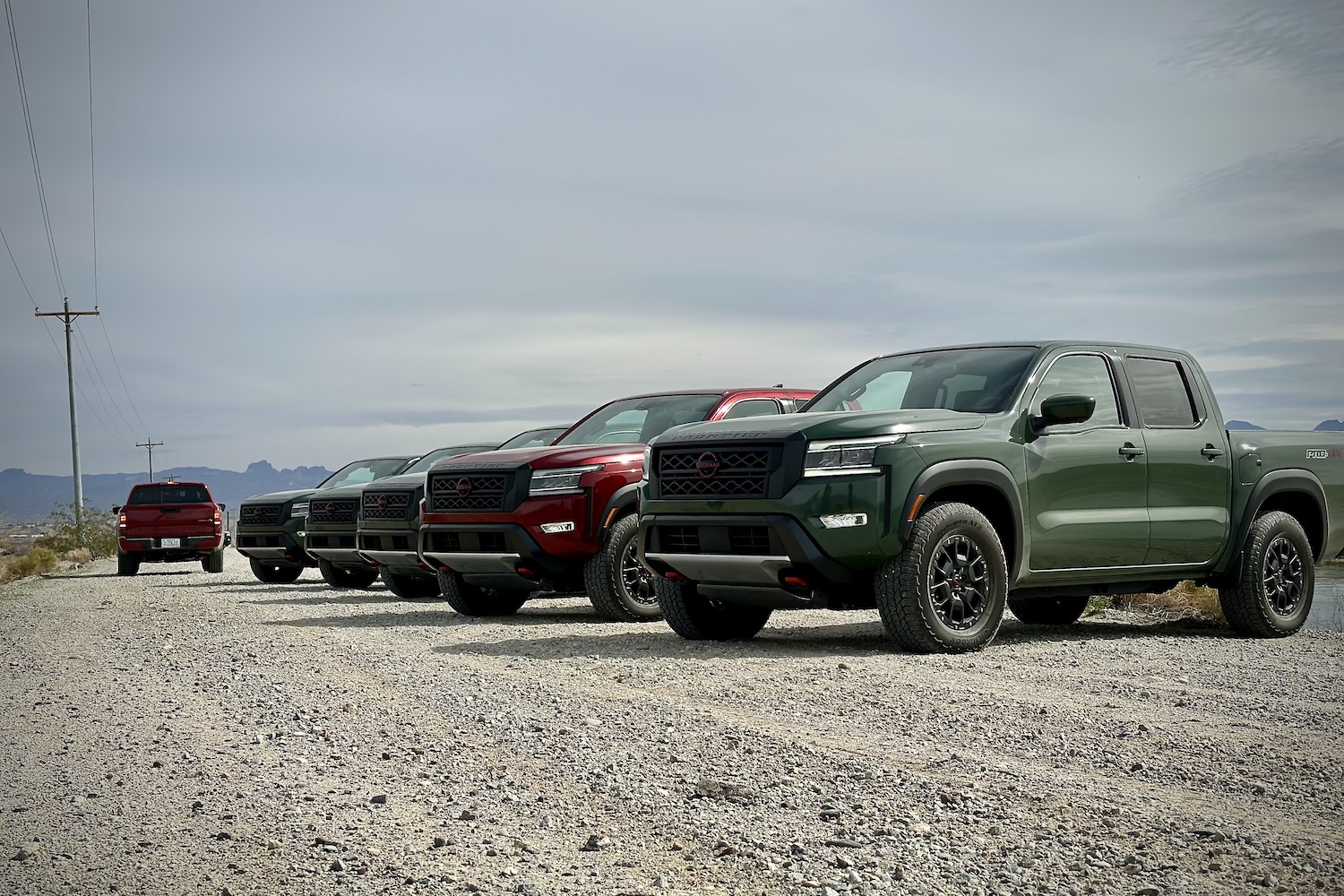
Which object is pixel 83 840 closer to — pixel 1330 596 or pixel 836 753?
pixel 836 753

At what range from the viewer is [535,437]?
48.5ft

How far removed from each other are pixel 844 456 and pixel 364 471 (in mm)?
11971

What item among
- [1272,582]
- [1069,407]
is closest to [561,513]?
[1069,407]

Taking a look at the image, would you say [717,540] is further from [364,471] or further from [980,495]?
[364,471]

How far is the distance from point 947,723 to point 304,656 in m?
4.92

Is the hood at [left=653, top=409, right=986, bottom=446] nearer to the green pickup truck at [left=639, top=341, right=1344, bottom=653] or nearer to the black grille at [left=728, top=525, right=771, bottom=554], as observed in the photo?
the green pickup truck at [left=639, top=341, right=1344, bottom=653]

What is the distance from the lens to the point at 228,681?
8102mm

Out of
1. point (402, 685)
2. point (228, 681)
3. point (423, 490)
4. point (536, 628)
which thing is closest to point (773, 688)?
point (402, 685)

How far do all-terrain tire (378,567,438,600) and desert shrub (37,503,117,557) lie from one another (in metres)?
31.0

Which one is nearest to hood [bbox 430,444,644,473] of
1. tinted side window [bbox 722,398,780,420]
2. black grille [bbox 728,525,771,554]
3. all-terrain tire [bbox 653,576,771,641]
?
tinted side window [bbox 722,398,780,420]

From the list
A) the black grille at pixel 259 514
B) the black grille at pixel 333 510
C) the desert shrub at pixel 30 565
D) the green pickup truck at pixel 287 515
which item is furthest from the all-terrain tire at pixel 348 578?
the desert shrub at pixel 30 565

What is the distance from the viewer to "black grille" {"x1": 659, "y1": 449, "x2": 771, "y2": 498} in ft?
27.4

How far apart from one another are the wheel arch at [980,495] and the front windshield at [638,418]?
3412 millimetres

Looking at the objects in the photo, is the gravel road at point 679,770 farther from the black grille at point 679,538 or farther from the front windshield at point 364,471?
the front windshield at point 364,471
